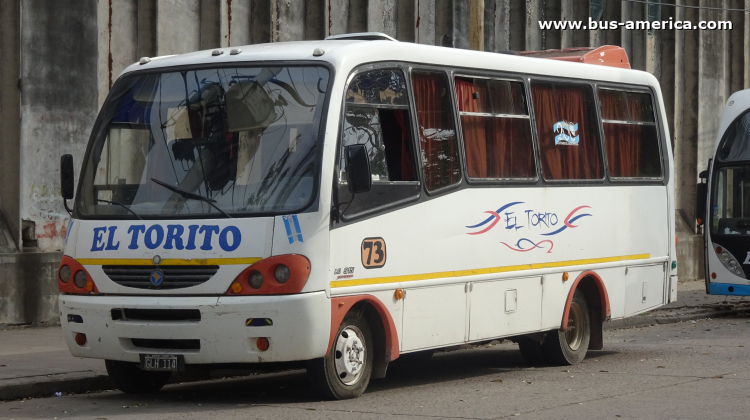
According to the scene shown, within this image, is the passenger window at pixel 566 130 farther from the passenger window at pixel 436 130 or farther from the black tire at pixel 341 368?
the black tire at pixel 341 368

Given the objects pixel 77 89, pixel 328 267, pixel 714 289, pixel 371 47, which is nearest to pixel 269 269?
pixel 328 267

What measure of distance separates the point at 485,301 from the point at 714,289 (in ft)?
31.9

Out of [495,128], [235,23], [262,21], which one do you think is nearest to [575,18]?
[262,21]

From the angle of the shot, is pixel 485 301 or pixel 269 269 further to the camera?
pixel 485 301

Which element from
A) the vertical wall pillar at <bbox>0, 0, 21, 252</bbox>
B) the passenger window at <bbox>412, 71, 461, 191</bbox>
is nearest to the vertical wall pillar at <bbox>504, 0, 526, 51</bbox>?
the vertical wall pillar at <bbox>0, 0, 21, 252</bbox>

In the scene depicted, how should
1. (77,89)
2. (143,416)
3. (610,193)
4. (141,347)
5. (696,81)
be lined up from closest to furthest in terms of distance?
(143,416) → (141,347) → (610,193) → (77,89) → (696,81)

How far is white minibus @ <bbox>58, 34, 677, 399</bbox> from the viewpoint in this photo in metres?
8.85

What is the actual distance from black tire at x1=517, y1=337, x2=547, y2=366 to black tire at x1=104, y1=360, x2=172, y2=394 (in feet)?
12.9

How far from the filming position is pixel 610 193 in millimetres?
12859

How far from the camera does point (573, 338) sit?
12.6 m

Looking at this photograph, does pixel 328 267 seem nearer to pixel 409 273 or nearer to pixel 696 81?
pixel 409 273

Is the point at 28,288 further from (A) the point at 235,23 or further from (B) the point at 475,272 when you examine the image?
(B) the point at 475,272

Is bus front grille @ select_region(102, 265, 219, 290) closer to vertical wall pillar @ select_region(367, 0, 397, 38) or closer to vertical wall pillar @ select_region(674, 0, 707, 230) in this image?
vertical wall pillar @ select_region(367, 0, 397, 38)

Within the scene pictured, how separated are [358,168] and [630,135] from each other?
5.40m
